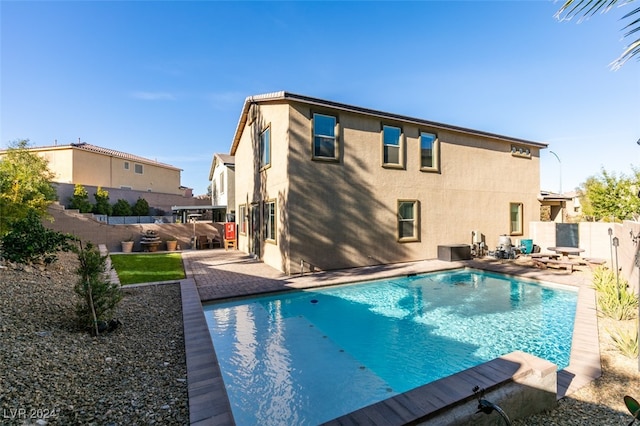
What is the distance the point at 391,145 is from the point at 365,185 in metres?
2.54

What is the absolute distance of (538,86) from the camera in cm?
1405

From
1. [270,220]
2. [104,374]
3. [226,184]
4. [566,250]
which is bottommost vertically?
[104,374]

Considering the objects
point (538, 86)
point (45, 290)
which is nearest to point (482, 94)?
point (538, 86)

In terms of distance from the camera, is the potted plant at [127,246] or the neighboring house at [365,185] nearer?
the neighboring house at [365,185]

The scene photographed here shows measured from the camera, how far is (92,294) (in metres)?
5.33

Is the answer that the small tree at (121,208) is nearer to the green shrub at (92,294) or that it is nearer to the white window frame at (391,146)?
the white window frame at (391,146)

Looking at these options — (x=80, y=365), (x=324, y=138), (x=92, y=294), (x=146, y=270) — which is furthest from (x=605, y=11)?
(x=146, y=270)

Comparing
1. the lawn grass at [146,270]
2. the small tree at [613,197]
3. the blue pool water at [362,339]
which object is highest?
the small tree at [613,197]

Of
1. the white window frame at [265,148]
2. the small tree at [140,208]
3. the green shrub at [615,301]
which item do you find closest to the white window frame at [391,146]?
the white window frame at [265,148]

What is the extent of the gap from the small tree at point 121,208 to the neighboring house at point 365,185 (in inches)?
751

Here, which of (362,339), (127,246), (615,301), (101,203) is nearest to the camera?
(362,339)

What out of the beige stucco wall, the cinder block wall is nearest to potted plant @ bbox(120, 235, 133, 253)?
the cinder block wall

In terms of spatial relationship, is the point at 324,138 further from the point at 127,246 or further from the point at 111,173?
the point at 111,173

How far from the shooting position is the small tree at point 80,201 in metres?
26.0
